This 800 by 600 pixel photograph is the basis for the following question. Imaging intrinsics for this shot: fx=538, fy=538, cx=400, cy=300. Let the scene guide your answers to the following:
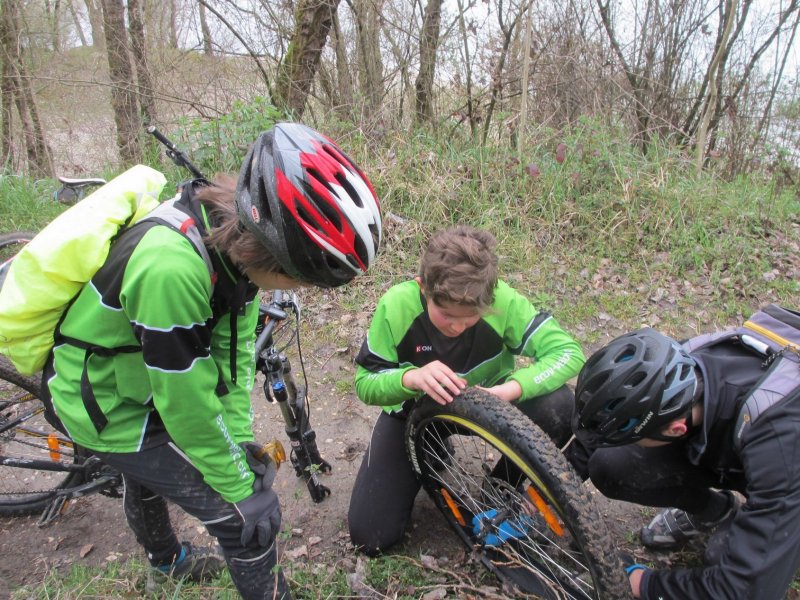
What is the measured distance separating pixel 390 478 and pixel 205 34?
584cm

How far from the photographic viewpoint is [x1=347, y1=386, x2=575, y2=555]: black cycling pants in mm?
2430

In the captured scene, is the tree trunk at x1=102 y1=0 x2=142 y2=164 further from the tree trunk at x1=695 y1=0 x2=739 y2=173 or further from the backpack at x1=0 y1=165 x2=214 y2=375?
the tree trunk at x1=695 y1=0 x2=739 y2=173

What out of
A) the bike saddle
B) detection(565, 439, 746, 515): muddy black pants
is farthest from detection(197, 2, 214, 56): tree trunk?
detection(565, 439, 746, 515): muddy black pants

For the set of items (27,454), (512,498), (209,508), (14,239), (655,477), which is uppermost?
(14,239)

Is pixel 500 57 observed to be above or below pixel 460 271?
above

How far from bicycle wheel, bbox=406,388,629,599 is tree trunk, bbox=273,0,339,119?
426cm

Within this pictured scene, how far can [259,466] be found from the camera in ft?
6.39

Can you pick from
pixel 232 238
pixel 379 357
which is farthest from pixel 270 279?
pixel 379 357

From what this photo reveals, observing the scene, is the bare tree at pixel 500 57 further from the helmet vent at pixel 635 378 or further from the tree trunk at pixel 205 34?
the helmet vent at pixel 635 378

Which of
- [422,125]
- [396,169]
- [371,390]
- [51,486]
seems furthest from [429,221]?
[51,486]

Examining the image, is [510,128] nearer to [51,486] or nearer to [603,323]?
[603,323]

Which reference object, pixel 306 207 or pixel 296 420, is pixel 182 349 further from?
pixel 296 420

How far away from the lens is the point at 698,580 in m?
1.71

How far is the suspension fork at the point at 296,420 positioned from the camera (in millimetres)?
2455
